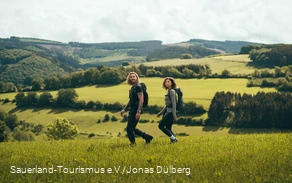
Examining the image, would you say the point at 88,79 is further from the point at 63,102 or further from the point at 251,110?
the point at 251,110

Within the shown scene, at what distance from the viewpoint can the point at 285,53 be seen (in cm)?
19562

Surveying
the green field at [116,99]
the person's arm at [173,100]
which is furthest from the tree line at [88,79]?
the person's arm at [173,100]

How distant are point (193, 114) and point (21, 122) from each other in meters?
65.9

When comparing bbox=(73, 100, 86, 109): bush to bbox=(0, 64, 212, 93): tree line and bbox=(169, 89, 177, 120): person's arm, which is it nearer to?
bbox=(0, 64, 212, 93): tree line

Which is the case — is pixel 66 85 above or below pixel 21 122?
above

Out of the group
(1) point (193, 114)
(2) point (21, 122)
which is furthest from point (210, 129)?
(2) point (21, 122)

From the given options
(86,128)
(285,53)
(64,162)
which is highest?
(285,53)

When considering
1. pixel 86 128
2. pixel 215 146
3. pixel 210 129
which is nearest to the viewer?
pixel 215 146

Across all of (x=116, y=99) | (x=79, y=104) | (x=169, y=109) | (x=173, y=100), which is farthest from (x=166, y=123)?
(x=79, y=104)

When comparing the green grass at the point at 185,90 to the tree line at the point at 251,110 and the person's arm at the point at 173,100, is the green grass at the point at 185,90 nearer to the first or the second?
the tree line at the point at 251,110

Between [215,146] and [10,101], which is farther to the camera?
[10,101]

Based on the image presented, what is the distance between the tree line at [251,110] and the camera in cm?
10688

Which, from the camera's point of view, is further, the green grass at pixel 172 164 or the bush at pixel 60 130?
→ the bush at pixel 60 130

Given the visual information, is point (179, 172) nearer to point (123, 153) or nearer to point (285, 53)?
point (123, 153)
